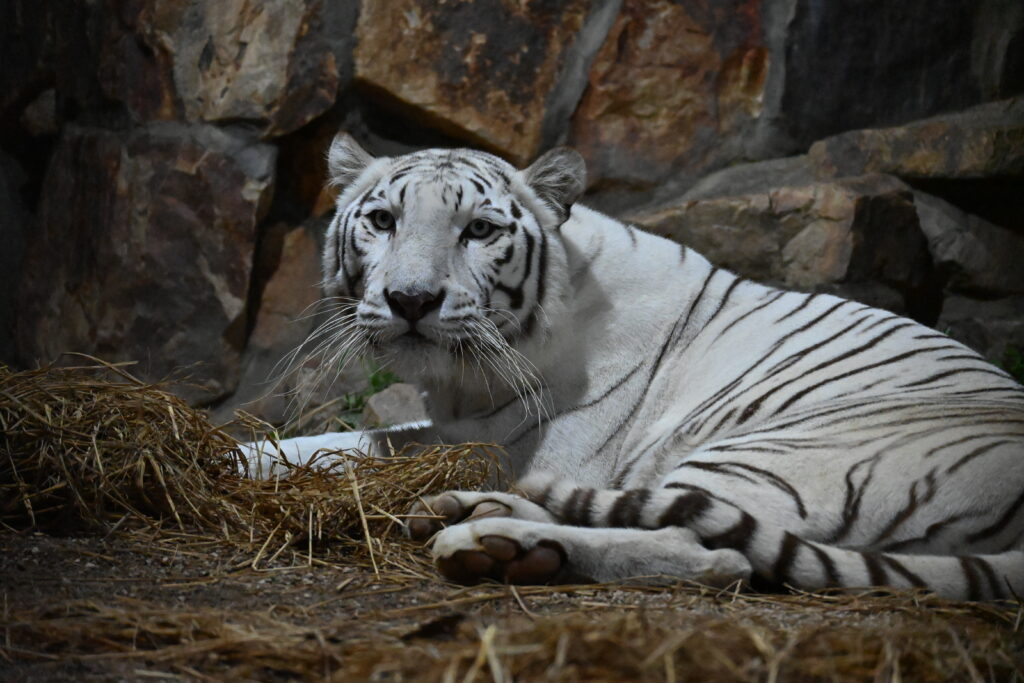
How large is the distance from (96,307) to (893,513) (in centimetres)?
270

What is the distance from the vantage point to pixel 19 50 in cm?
323

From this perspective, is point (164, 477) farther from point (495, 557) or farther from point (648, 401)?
point (648, 401)

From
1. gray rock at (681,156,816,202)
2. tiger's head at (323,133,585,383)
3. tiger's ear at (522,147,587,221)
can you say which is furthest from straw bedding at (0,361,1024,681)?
gray rock at (681,156,816,202)

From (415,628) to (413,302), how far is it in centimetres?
103

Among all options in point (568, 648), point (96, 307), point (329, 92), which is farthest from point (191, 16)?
point (568, 648)

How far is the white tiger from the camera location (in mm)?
1947

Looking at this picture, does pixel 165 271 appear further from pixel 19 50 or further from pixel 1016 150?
pixel 1016 150

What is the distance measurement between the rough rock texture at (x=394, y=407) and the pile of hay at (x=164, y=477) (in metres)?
1.03

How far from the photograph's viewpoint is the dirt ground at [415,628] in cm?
134

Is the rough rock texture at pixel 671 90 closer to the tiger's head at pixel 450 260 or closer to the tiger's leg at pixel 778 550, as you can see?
the tiger's head at pixel 450 260

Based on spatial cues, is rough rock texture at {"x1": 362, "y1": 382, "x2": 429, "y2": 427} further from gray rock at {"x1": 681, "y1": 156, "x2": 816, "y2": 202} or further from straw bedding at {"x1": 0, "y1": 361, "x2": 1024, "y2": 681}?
gray rock at {"x1": 681, "y1": 156, "x2": 816, "y2": 202}

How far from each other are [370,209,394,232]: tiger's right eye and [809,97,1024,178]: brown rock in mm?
1775

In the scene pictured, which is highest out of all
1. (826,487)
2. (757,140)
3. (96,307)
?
(757,140)

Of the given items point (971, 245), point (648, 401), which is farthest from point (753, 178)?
point (648, 401)
